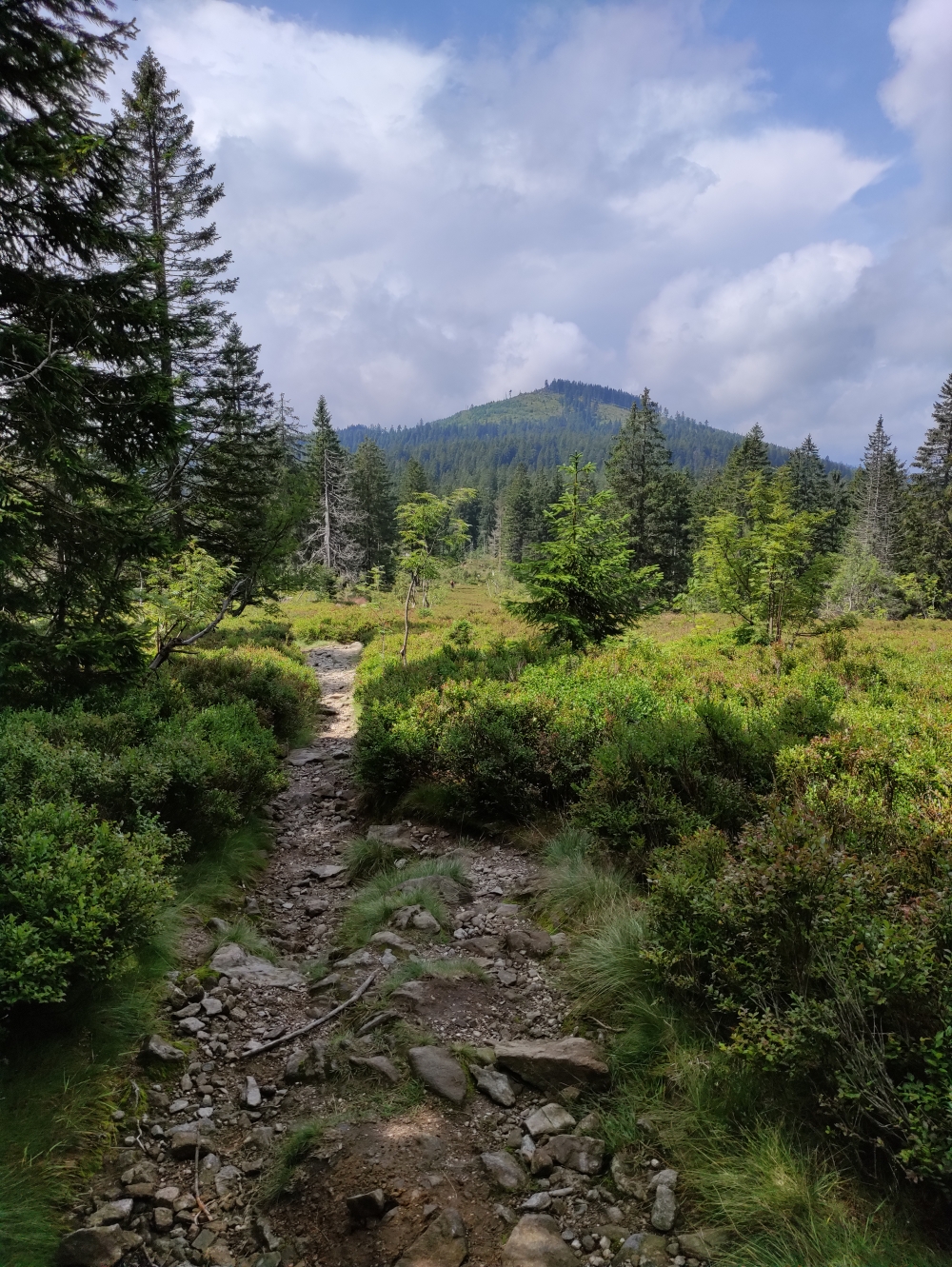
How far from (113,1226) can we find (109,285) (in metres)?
8.69

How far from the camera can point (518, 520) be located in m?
82.7

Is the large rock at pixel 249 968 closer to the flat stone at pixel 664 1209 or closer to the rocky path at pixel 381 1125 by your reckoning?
the rocky path at pixel 381 1125

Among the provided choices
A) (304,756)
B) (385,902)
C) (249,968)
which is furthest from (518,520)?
(249,968)

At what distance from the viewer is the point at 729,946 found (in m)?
3.38

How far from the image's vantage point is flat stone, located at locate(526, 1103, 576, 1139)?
3.09 meters

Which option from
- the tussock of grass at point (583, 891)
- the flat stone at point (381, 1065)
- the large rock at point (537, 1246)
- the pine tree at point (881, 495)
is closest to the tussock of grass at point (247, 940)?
the flat stone at point (381, 1065)

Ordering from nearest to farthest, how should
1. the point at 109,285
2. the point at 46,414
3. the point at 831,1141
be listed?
1. the point at 831,1141
2. the point at 46,414
3. the point at 109,285

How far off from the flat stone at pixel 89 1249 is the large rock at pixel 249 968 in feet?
6.76

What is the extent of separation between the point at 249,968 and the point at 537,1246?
306 cm

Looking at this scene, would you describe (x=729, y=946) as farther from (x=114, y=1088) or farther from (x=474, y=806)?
(x=474, y=806)

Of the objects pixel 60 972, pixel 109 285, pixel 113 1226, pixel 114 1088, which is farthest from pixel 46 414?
pixel 113 1226

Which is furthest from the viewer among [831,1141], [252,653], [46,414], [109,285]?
[252,653]

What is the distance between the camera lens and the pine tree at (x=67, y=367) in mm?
6598

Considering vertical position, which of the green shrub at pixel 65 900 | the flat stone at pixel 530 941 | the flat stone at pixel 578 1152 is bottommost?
the flat stone at pixel 530 941
